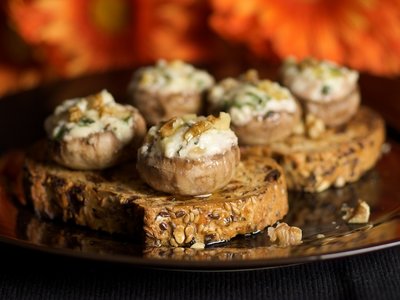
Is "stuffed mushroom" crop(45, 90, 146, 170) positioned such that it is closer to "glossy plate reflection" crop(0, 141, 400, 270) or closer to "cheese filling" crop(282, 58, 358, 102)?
"glossy plate reflection" crop(0, 141, 400, 270)

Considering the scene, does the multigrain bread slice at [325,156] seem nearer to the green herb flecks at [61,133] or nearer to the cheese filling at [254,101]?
the cheese filling at [254,101]

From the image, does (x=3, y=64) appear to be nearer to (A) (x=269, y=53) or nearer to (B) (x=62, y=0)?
(B) (x=62, y=0)

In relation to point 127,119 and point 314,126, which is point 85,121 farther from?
point 314,126

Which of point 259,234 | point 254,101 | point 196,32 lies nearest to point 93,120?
point 254,101

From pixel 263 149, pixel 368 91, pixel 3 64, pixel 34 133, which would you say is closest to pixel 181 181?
pixel 263 149

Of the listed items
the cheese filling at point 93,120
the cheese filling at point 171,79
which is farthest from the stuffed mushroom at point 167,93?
the cheese filling at point 93,120

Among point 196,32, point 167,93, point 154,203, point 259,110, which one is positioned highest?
point 196,32
